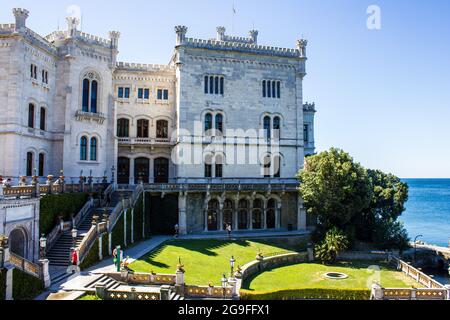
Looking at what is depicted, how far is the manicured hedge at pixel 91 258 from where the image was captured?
1020 inches

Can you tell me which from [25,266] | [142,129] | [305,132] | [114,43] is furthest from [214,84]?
[25,266]

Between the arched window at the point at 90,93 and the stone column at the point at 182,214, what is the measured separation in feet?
41.7

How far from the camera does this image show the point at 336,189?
36375 mm

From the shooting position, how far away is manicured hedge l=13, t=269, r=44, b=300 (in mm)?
19594

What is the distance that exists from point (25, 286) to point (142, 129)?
27.6 meters

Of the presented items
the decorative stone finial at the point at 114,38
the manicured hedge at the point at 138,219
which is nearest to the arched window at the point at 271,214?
the manicured hedge at the point at 138,219

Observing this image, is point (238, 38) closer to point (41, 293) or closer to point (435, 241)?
point (41, 293)

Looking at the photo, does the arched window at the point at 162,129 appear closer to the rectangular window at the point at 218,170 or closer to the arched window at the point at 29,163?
the rectangular window at the point at 218,170

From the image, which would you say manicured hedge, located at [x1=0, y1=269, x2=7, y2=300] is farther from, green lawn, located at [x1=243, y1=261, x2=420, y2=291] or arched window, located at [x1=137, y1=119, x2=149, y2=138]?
arched window, located at [x1=137, y1=119, x2=149, y2=138]

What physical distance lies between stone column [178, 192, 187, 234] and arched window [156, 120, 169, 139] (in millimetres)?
9422

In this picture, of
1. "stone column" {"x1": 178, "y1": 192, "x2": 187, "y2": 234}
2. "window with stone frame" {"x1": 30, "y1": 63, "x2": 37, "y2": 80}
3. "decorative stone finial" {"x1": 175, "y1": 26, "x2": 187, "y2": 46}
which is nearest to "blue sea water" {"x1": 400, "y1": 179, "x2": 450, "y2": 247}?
"stone column" {"x1": 178, "y1": 192, "x2": 187, "y2": 234}

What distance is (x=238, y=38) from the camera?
53312mm
